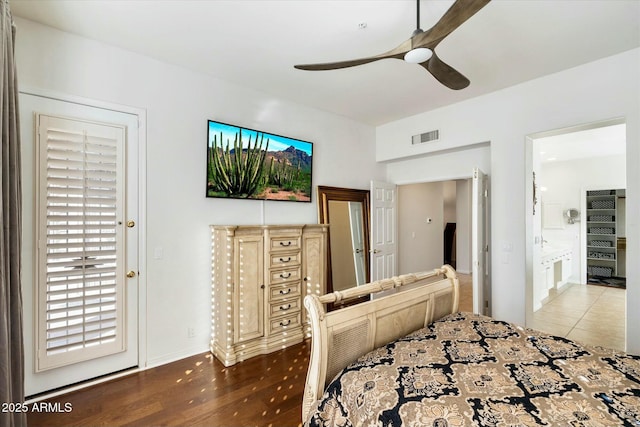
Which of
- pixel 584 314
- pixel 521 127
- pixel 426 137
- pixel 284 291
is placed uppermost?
pixel 426 137

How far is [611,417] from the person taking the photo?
1.14 meters

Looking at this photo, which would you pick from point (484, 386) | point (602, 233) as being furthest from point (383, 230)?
point (602, 233)

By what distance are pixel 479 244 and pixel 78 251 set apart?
3.89 m

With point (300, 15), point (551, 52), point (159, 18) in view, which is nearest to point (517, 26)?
point (551, 52)

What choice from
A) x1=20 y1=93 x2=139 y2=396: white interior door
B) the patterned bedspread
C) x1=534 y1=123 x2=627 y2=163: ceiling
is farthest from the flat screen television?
x1=534 y1=123 x2=627 y2=163: ceiling

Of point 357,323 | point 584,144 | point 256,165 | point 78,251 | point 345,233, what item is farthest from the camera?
point 584,144

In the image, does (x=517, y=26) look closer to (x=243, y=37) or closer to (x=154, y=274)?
(x=243, y=37)

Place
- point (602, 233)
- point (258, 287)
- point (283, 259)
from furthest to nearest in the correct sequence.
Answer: point (602, 233), point (283, 259), point (258, 287)

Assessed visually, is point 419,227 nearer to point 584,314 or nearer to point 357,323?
point 584,314

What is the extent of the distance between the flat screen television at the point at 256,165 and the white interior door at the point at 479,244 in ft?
6.63

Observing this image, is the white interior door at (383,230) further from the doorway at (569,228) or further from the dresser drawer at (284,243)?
the doorway at (569,228)

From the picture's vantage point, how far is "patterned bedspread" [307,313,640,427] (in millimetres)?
1156

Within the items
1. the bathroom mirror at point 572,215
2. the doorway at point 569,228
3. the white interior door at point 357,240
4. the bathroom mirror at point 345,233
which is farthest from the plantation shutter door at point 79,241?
the bathroom mirror at point 572,215

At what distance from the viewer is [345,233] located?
441 centimetres
